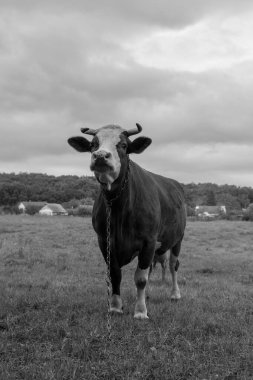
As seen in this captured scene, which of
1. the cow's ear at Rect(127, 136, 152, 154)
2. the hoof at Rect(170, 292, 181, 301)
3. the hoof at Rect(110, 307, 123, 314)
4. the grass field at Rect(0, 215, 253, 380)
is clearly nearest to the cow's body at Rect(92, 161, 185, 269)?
the cow's ear at Rect(127, 136, 152, 154)

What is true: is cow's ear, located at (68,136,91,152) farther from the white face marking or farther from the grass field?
the grass field

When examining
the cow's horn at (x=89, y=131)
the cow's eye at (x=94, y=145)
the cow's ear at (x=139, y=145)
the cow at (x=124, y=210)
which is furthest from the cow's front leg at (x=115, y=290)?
the cow's horn at (x=89, y=131)

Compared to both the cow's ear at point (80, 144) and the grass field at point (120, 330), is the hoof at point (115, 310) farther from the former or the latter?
the cow's ear at point (80, 144)

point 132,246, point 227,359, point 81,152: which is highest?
point 81,152

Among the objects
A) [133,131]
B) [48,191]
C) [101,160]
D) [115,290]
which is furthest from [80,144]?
[48,191]

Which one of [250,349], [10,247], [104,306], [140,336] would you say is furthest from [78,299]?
[10,247]

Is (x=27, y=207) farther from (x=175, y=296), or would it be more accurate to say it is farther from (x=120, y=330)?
(x=120, y=330)

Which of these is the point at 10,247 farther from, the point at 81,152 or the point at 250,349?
the point at 250,349

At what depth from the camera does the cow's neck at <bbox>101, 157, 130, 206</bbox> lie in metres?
7.13

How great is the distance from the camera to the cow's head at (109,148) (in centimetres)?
623

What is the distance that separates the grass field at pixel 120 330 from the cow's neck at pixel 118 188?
1856 millimetres

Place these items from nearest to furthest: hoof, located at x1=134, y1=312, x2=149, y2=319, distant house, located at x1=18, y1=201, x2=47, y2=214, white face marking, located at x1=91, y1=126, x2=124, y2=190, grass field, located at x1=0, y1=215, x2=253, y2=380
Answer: grass field, located at x1=0, y1=215, x2=253, y2=380 < white face marking, located at x1=91, y1=126, x2=124, y2=190 < hoof, located at x1=134, y1=312, x2=149, y2=319 < distant house, located at x1=18, y1=201, x2=47, y2=214

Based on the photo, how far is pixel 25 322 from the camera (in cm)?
669

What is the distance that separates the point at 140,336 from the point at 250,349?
145 cm
